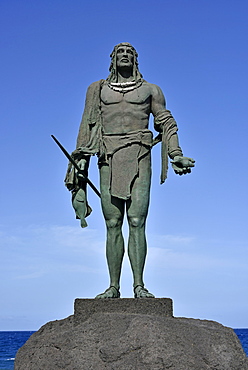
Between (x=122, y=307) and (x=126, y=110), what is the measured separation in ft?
9.51

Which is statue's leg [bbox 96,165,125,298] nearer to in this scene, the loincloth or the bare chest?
the loincloth

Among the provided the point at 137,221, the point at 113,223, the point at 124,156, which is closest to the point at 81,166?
the point at 124,156

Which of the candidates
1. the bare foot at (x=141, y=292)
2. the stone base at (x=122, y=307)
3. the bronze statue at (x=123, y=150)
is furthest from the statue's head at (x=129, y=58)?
the stone base at (x=122, y=307)

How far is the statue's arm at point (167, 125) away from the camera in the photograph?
31.6 feet

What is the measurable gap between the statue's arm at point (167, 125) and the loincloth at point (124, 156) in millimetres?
285

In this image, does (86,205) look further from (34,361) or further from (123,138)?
(34,361)

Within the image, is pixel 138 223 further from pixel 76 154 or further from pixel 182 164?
pixel 76 154

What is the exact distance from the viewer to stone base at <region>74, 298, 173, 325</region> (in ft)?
28.9

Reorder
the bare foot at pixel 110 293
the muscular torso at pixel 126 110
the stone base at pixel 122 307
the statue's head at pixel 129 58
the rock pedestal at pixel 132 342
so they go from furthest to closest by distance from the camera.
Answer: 1. the statue's head at pixel 129 58
2. the muscular torso at pixel 126 110
3. the bare foot at pixel 110 293
4. the stone base at pixel 122 307
5. the rock pedestal at pixel 132 342

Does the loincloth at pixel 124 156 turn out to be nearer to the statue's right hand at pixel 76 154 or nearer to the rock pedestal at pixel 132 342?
the statue's right hand at pixel 76 154

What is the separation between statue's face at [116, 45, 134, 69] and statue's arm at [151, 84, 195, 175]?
502 mm

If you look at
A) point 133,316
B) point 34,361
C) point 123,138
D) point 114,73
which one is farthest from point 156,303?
point 114,73

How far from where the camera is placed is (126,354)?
787 cm

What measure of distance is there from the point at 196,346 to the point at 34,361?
2106 millimetres
